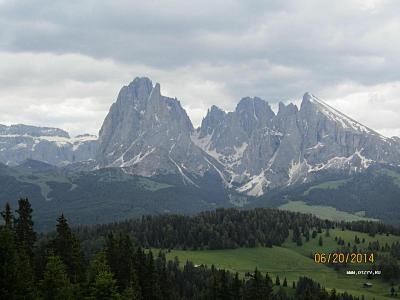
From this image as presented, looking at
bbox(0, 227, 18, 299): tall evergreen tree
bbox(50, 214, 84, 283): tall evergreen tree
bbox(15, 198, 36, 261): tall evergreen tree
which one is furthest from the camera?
bbox(15, 198, 36, 261): tall evergreen tree

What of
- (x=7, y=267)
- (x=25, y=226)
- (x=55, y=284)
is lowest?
(x=55, y=284)

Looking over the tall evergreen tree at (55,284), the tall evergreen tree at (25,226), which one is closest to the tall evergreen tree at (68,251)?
the tall evergreen tree at (25,226)

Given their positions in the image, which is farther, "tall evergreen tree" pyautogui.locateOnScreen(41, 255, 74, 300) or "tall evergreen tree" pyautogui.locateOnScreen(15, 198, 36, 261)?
"tall evergreen tree" pyautogui.locateOnScreen(15, 198, 36, 261)

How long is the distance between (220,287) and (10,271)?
43.8 m

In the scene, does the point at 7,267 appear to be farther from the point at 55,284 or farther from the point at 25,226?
the point at 25,226

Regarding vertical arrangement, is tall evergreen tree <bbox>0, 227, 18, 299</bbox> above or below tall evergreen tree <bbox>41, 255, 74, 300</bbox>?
above

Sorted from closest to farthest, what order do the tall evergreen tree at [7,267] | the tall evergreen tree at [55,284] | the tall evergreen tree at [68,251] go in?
the tall evergreen tree at [7,267] → the tall evergreen tree at [55,284] → the tall evergreen tree at [68,251]

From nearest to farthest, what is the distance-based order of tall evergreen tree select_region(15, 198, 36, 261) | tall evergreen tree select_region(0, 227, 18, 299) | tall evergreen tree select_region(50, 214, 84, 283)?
tall evergreen tree select_region(0, 227, 18, 299) → tall evergreen tree select_region(50, 214, 84, 283) → tall evergreen tree select_region(15, 198, 36, 261)

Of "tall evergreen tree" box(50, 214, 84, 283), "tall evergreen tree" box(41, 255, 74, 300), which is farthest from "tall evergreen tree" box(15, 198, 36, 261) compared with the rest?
"tall evergreen tree" box(41, 255, 74, 300)

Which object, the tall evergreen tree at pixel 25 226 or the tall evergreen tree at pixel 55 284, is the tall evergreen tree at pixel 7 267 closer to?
the tall evergreen tree at pixel 55 284

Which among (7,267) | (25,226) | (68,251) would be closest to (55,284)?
(7,267)

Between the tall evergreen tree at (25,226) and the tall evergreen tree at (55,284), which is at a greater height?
the tall evergreen tree at (25,226)

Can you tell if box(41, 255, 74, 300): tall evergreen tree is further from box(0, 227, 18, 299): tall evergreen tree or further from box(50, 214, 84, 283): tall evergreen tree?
box(50, 214, 84, 283): tall evergreen tree

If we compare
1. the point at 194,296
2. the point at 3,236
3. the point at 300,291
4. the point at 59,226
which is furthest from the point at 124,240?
the point at 300,291
